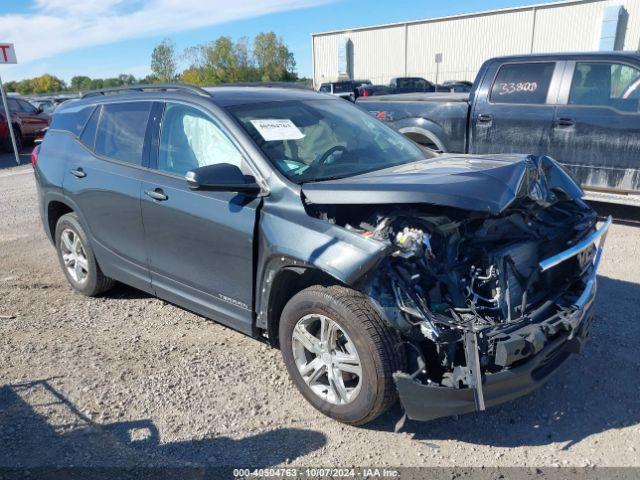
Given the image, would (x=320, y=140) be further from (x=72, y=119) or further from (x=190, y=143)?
(x=72, y=119)

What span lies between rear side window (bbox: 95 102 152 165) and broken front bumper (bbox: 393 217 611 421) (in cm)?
Answer: 271

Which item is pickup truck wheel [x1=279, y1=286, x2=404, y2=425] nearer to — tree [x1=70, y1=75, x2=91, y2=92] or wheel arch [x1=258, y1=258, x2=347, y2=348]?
wheel arch [x1=258, y1=258, x2=347, y2=348]

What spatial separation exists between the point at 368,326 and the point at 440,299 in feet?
1.39

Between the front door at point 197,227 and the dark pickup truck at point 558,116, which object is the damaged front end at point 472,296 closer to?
the front door at point 197,227

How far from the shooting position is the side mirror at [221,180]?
10.6 ft

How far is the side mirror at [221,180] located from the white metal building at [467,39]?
28404 millimetres

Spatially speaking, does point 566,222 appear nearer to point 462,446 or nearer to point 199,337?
point 462,446

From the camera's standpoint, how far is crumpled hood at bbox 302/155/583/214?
9.46ft

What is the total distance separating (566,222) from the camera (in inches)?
145

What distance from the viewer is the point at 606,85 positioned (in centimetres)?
670

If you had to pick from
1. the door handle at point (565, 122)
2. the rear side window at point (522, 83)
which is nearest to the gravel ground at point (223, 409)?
the door handle at point (565, 122)

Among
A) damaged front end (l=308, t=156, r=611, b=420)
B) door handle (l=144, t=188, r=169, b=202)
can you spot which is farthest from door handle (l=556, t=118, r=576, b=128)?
door handle (l=144, t=188, r=169, b=202)

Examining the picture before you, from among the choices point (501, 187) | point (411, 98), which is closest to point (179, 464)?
point (501, 187)

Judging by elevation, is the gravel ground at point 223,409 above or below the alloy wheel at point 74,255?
below
